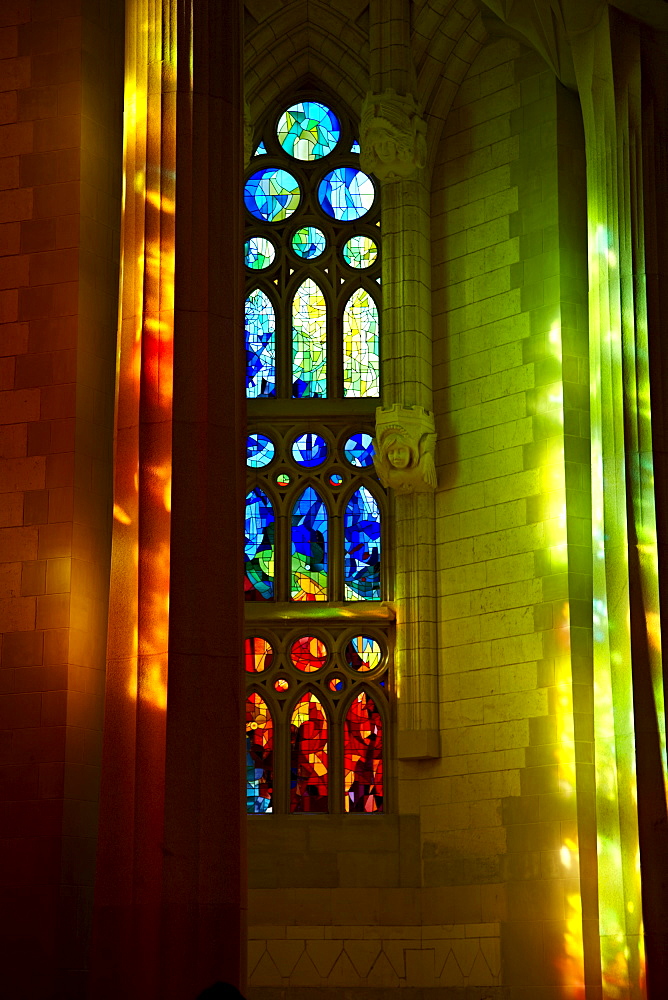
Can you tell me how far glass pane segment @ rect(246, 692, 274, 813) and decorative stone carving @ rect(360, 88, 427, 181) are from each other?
5.02 metres

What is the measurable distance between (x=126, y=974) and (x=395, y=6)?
33.8 ft

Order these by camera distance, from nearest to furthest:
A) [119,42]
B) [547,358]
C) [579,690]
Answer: [119,42] < [579,690] < [547,358]

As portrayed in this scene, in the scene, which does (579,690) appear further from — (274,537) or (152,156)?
(152,156)

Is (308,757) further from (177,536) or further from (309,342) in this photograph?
(177,536)

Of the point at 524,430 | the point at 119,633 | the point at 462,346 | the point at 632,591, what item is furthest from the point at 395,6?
the point at 119,633

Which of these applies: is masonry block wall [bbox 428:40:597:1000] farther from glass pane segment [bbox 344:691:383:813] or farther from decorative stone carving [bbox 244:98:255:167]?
decorative stone carving [bbox 244:98:255:167]

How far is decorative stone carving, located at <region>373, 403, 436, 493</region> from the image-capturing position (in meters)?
13.2

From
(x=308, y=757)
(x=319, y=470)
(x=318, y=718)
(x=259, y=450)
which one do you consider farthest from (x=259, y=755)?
(x=259, y=450)

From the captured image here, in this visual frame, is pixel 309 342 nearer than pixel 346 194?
Yes

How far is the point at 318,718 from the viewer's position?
13.5m

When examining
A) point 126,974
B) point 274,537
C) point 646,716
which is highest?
point 274,537

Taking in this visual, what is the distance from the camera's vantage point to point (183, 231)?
688cm

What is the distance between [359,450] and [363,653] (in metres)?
1.96

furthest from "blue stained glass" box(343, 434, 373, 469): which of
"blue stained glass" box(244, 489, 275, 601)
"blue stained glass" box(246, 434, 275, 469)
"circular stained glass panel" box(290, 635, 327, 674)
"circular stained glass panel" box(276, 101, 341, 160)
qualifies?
"circular stained glass panel" box(276, 101, 341, 160)
